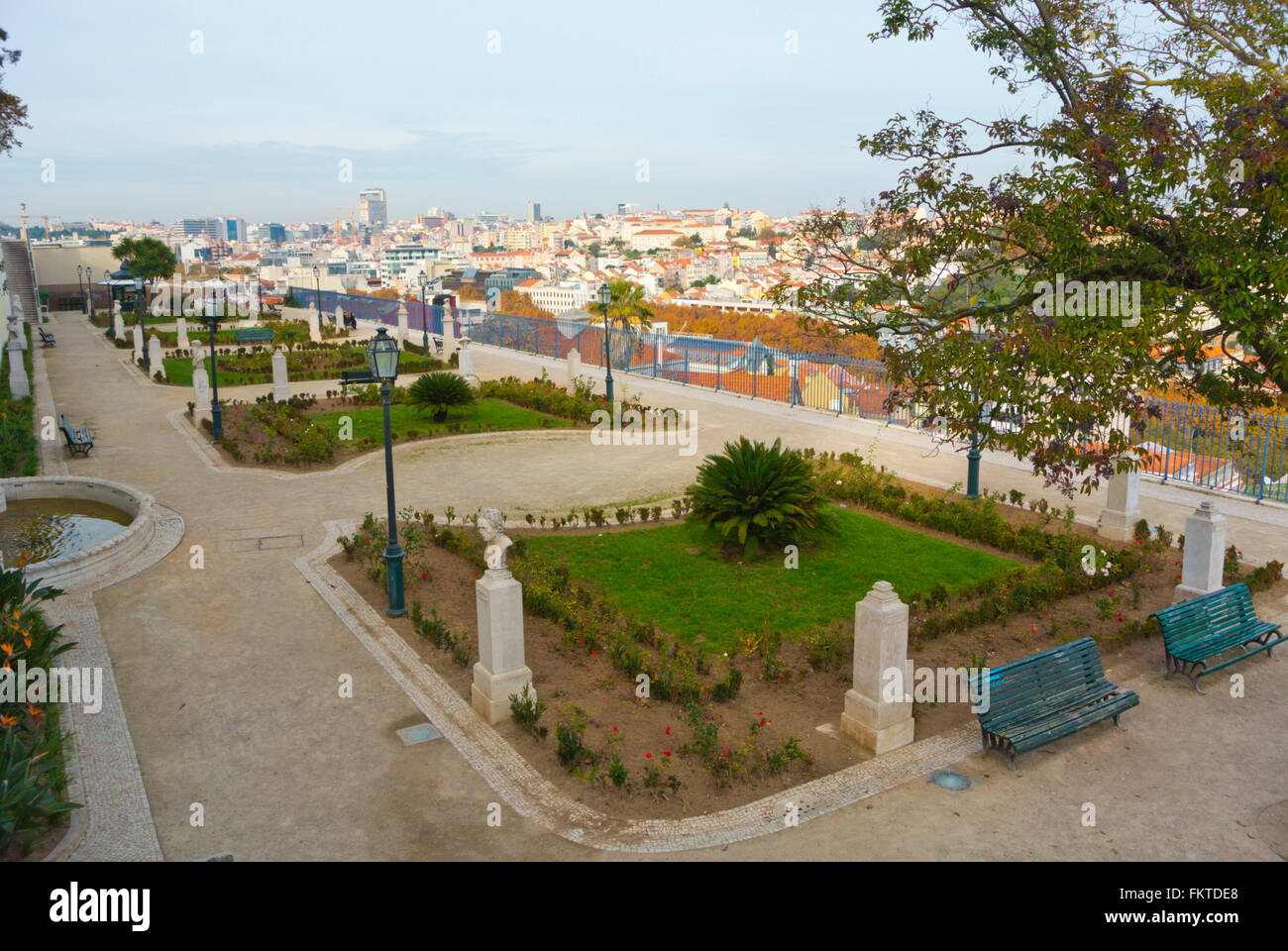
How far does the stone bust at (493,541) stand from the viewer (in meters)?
7.60

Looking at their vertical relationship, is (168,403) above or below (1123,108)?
below

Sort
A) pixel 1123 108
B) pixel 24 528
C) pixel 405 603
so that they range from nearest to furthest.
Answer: pixel 1123 108, pixel 405 603, pixel 24 528

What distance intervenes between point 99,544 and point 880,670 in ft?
30.6

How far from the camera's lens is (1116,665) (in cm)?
877

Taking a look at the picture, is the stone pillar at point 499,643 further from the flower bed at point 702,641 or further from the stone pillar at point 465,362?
the stone pillar at point 465,362

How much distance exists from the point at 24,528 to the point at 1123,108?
1390cm

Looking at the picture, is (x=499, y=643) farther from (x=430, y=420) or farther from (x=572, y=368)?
(x=572, y=368)

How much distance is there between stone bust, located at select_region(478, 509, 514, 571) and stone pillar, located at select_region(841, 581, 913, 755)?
9.37ft

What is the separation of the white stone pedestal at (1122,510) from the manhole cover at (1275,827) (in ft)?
20.6

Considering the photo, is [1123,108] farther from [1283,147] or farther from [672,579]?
[672,579]

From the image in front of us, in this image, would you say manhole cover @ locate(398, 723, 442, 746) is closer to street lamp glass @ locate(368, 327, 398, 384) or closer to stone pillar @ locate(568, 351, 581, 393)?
street lamp glass @ locate(368, 327, 398, 384)

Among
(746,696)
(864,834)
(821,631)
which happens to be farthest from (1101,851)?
(821,631)

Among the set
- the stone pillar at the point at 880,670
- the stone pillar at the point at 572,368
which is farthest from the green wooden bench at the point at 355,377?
the stone pillar at the point at 880,670

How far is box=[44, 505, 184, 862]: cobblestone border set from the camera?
5.88 m
